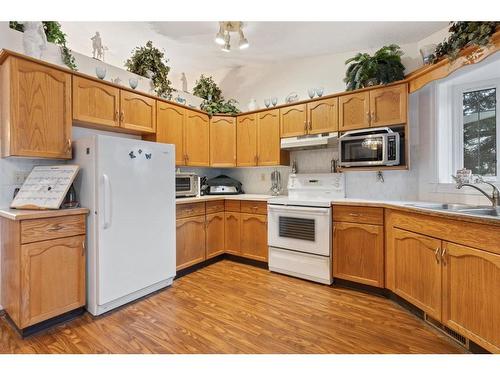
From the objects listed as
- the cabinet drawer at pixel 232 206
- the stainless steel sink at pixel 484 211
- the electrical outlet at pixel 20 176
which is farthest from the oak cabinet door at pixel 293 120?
the electrical outlet at pixel 20 176

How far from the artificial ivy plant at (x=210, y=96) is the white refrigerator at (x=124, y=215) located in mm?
1421

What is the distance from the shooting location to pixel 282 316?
2.12 metres

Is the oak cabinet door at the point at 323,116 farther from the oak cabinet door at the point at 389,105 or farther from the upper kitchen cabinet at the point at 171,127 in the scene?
the upper kitchen cabinet at the point at 171,127

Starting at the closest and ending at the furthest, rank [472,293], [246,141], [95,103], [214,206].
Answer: [472,293] → [95,103] → [214,206] → [246,141]

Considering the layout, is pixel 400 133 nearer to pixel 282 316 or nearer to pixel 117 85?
pixel 282 316

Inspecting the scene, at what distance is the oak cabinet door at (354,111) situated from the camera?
2.77m

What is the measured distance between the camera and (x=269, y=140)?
349 centimetres

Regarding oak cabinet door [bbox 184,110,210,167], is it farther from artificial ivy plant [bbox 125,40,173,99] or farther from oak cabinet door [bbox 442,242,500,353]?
oak cabinet door [bbox 442,242,500,353]

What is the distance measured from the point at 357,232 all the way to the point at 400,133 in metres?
1.12

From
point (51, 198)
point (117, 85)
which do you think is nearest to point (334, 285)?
point (51, 198)

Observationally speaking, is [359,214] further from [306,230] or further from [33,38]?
[33,38]

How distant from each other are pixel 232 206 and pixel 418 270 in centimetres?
219

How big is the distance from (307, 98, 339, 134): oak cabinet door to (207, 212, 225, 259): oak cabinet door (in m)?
1.65

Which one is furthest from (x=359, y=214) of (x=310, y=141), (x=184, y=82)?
(x=184, y=82)
